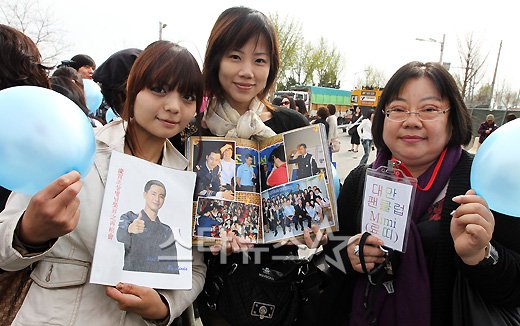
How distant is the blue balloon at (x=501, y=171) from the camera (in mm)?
1103

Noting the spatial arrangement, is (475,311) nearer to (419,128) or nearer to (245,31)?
(419,128)

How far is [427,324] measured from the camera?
1.33 meters

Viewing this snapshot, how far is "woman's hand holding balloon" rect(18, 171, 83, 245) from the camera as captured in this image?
1.02 meters

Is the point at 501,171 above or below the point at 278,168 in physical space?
above

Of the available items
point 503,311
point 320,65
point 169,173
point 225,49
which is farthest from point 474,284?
point 320,65

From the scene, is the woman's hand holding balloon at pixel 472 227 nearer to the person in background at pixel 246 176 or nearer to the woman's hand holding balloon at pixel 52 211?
the person in background at pixel 246 176

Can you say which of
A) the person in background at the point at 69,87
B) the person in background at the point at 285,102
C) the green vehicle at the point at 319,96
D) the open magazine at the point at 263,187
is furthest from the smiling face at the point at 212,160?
the green vehicle at the point at 319,96

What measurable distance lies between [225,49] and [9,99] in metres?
0.92

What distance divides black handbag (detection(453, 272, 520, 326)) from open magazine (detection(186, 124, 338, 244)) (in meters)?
0.50

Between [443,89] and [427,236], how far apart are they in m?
0.60

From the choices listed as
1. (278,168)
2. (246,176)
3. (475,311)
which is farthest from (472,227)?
(246,176)

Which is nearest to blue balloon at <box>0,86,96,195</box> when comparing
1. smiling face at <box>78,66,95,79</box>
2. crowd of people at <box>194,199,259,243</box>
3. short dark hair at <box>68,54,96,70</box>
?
crowd of people at <box>194,199,259,243</box>

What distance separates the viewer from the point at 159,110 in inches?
55.7

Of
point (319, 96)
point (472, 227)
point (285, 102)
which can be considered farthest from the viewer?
point (319, 96)
